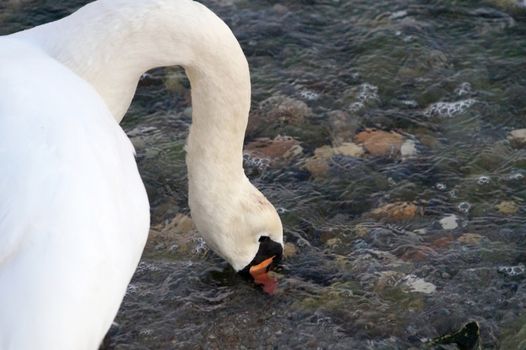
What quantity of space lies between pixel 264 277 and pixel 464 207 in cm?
116

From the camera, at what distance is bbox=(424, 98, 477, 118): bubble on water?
673 centimetres

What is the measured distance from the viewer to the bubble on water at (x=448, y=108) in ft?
22.1

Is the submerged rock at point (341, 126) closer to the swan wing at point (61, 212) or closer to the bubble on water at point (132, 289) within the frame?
the bubble on water at point (132, 289)

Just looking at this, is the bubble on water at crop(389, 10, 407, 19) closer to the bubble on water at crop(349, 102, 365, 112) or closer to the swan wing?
the bubble on water at crop(349, 102, 365, 112)

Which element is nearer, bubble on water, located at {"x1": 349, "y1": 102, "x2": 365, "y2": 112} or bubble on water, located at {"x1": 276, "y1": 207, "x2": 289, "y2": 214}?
bubble on water, located at {"x1": 276, "y1": 207, "x2": 289, "y2": 214}

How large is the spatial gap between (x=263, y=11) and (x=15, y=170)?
12.6 feet

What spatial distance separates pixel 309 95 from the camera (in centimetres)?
693

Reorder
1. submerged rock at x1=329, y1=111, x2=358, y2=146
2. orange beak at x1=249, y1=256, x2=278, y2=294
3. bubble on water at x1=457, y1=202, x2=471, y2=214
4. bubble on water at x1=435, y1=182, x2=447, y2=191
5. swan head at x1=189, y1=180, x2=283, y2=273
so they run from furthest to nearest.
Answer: submerged rock at x1=329, y1=111, x2=358, y2=146, bubble on water at x1=435, y1=182, x2=447, y2=191, bubble on water at x1=457, y1=202, x2=471, y2=214, orange beak at x1=249, y1=256, x2=278, y2=294, swan head at x1=189, y1=180, x2=283, y2=273

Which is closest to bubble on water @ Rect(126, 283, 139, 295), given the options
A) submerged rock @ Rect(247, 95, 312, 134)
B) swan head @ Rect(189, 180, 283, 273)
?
swan head @ Rect(189, 180, 283, 273)

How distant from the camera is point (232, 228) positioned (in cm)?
530

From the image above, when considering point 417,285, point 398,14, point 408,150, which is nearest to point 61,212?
point 417,285

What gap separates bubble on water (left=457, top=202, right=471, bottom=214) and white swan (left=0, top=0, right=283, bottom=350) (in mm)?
1140

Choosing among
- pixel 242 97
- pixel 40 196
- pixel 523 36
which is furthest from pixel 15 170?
pixel 523 36

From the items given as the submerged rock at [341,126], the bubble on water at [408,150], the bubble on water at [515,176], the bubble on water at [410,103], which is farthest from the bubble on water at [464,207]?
the bubble on water at [410,103]
